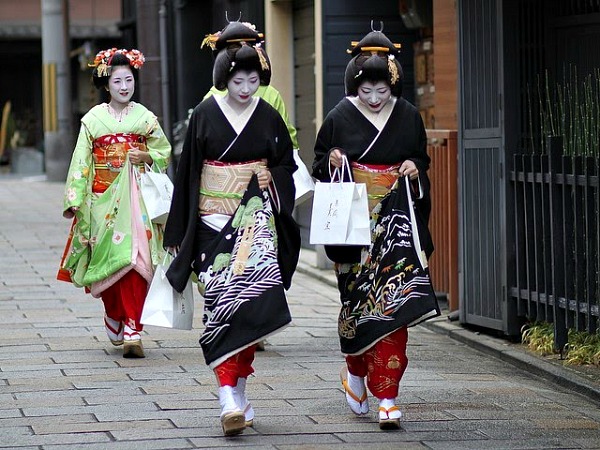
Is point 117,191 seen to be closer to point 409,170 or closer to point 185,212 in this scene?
point 185,212

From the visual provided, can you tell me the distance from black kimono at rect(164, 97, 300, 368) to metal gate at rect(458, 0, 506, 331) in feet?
8.94

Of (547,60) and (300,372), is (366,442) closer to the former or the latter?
(300,372)

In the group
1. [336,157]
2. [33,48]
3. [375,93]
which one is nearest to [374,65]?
[375,93]

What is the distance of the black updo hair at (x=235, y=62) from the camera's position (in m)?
6.45

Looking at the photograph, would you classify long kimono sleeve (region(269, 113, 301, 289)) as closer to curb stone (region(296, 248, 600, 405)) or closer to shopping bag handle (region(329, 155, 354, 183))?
shopping bag handle (region(329, 155, 354, 183))

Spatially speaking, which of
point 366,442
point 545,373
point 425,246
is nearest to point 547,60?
point 545,373

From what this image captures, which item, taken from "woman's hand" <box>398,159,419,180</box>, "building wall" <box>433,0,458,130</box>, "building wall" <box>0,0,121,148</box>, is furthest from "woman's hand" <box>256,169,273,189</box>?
"building wall" <box>0,0,121,148</box>

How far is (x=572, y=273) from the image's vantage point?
8.25 metres

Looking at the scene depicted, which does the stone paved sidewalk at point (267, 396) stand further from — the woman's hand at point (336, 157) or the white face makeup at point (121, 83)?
the white face makeup at point (121, 83)

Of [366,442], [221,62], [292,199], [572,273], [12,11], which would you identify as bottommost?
[366,442]

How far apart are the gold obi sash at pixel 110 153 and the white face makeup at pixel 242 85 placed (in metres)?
2.36

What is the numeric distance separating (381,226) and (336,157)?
393mm

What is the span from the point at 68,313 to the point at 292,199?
168 inches

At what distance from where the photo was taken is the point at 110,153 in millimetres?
8750
